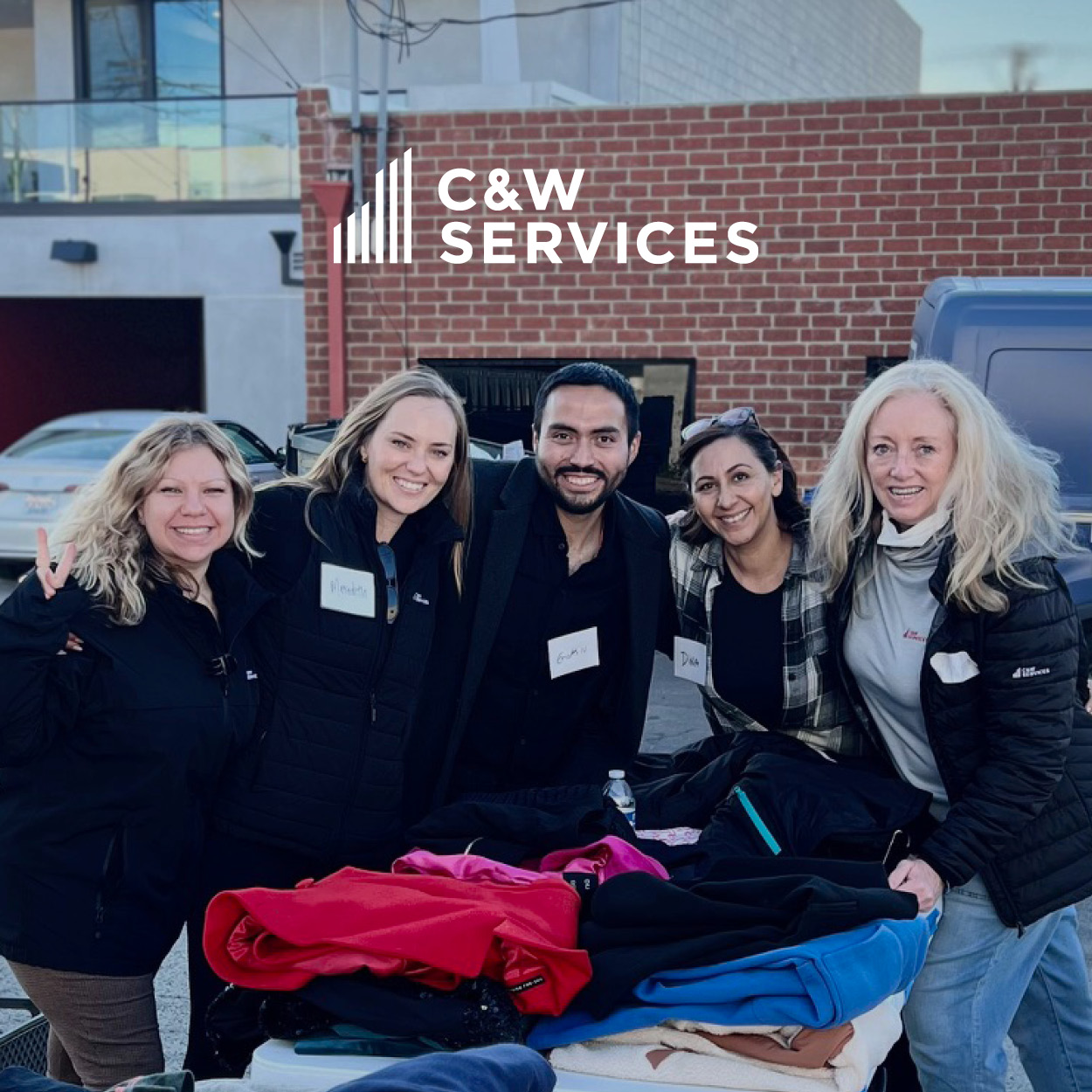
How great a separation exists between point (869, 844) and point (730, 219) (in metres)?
7.76

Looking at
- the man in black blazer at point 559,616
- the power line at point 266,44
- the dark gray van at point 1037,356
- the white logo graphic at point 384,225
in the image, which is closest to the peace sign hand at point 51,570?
the man in black blazer at point 559,616

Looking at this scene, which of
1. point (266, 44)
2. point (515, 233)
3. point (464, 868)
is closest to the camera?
point (464, 868)

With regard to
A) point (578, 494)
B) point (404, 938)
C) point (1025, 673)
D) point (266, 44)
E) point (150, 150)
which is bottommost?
point (404, 938)

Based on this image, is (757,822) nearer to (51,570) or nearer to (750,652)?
(750,652)

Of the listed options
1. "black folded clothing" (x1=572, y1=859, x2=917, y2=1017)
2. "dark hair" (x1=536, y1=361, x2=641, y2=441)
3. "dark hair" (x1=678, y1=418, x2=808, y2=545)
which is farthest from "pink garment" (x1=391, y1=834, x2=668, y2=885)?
"dark hair" (x1=536, y1=361, x2=641, y2=441)

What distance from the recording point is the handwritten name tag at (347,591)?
111 inches

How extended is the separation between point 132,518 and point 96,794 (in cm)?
57

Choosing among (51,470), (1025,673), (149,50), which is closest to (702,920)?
(1025,673)

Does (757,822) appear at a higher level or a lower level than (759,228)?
lower

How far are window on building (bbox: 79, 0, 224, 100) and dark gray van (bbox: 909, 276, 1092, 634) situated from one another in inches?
611

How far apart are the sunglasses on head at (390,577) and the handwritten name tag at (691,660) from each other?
0.65 metres

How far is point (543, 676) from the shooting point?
124 inches

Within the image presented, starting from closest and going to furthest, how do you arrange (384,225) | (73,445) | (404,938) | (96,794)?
(404,938), (96,794), (384,225), (73,445)

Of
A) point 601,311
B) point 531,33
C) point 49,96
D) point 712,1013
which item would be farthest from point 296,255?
point 712,1013
